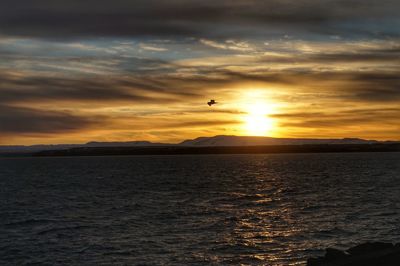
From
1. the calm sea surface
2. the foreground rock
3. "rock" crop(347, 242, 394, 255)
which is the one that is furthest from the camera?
the calm sea surface

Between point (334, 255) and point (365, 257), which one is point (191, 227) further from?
point (365, 257)

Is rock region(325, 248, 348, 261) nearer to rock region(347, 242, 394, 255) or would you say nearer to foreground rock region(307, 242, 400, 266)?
foreground rock region(307, 242, 400, 266)

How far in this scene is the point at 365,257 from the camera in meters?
22.7

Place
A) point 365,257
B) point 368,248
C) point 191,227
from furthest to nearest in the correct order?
1. point 191,227
2. point 368,248
3. point 365,257

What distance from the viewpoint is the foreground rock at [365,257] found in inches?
841

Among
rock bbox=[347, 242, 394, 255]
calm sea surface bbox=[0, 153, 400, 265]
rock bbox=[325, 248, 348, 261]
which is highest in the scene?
rock bbox=[347, 242, 394, 255]

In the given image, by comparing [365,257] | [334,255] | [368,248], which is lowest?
[334,255]

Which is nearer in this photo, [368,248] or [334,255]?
[334,255]

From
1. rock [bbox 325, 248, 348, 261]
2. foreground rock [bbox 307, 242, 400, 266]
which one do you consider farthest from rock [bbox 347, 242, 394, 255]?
rock [bbox 325, 248, 348, 261]

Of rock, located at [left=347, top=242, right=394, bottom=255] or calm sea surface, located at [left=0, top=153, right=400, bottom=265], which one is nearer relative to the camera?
rock, located at [left=347, top=242, right=394, bottom=255]

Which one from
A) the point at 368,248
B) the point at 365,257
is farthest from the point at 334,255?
the point at 365,257

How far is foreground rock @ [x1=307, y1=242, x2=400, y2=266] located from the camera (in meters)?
21.4

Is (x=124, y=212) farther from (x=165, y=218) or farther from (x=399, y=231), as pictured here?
(x=399, y=231)

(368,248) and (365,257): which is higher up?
(365,257)
